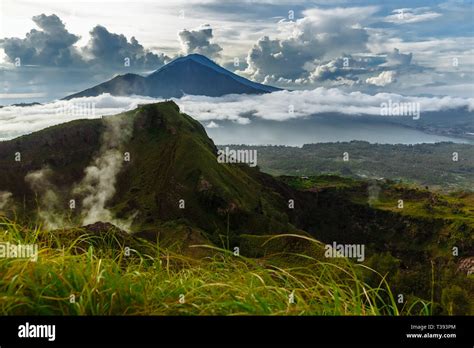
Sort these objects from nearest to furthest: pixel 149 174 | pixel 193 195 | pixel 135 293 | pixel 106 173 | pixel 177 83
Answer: pixel 135 293
pixel 177 83
pixel 193 195
pixel 149 174
pixel 106 173

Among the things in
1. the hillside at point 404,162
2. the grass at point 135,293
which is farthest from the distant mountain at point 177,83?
the grass at point 135,293

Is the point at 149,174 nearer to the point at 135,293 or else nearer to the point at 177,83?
the point at 177,83

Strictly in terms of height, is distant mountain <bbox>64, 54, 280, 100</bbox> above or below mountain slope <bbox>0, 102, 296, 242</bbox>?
above

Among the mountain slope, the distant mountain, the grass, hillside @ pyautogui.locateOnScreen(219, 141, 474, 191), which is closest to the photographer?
the grass

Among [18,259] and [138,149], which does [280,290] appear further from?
[138,149]

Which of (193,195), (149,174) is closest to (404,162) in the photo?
(193,195)

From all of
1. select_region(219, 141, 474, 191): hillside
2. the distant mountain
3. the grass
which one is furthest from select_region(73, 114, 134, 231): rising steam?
the grass

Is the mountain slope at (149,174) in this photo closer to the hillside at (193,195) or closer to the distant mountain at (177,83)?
the hillside at (193,195)

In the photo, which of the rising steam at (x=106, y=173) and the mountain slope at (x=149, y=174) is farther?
the rising steam at (x=106, y=173)

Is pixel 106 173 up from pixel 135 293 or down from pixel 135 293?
down

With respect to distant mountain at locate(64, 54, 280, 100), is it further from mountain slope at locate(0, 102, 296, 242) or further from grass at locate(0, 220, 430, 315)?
mountain slope at locate(0, 102, 296, 242)

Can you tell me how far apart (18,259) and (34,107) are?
460 cm

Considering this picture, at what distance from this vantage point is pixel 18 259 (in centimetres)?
305

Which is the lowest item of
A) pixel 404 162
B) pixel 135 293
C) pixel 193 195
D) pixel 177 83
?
pixel 193 195
